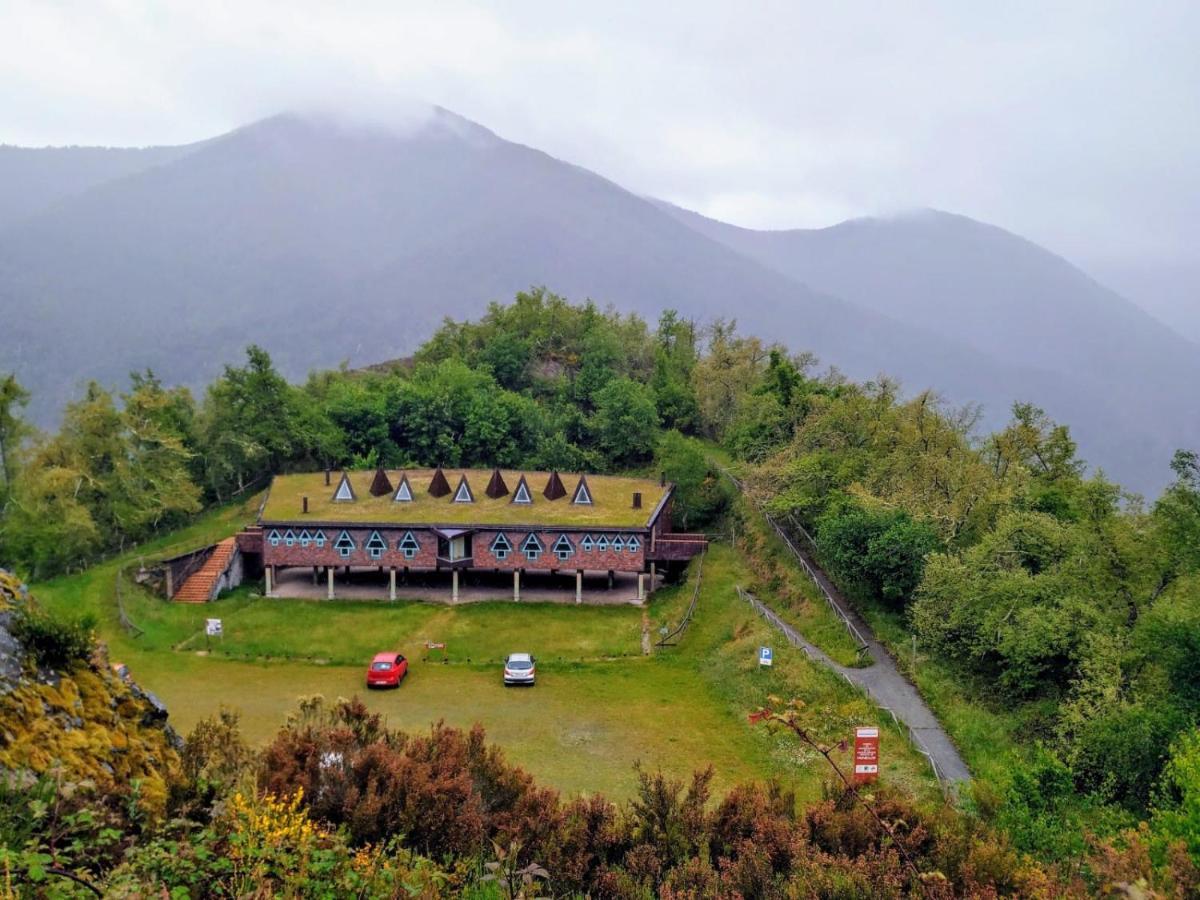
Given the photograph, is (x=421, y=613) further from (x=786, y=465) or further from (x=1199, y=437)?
(x=1199, y=437)

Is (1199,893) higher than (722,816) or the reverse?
higher

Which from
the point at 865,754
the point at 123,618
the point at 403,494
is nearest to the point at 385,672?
the point at 123,618

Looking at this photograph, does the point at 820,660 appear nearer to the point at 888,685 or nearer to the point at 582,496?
the point at 888,685

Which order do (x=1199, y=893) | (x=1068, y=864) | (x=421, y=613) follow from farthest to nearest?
(x=421, y=613), (x=1068, y=864), (x=1199, y=893)

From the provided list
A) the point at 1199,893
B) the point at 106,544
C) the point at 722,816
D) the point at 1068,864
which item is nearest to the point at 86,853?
the point at 722,816

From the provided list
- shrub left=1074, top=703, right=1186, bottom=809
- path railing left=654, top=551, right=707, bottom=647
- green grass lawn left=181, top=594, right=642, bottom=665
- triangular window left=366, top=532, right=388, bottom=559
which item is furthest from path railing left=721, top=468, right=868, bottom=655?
triangular window left=366, top=532, right=388, bottom=559

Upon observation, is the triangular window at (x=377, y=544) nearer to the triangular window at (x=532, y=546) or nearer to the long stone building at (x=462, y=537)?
the long stone building at (x=462, y=537)
